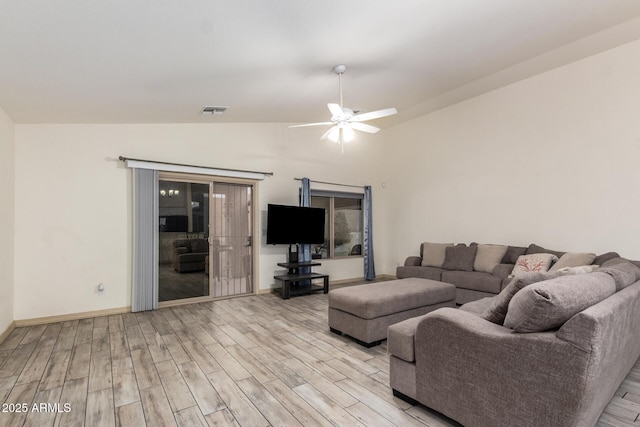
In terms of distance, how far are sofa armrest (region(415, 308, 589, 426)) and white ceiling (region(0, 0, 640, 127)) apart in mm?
2473

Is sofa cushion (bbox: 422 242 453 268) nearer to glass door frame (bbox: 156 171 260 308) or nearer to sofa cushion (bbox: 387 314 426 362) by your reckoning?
glass door frame (bbox: 156 171 260 308)

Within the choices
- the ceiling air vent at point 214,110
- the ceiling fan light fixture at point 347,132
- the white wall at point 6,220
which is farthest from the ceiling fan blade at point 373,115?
the white wall at point 6,220

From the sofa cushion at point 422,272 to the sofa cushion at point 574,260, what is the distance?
63.1 inches

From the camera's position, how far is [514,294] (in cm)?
189

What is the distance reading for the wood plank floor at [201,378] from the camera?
210 cm

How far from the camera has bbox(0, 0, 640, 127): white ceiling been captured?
6.96 ft

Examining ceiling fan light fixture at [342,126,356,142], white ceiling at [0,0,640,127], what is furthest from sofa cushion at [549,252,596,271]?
ceiling fan light fixture at [342,126,356,142]

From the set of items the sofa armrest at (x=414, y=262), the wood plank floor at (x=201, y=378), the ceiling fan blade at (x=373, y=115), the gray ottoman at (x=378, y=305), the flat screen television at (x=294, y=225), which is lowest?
the wood plank floor at (x=201, y=378)

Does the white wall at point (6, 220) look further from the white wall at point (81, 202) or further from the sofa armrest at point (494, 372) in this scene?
the sofa armrest at point (494, 372)

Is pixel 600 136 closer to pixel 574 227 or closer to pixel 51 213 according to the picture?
pixel 574 227

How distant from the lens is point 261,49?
2.83 m

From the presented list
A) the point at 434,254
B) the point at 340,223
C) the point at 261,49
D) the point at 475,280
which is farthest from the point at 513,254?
the point at 261,49

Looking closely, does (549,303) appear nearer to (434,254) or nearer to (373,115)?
(373,115)

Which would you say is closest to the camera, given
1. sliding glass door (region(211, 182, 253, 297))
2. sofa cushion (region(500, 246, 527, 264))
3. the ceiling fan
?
the ceiling fan
